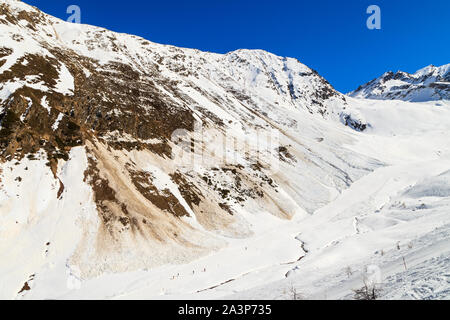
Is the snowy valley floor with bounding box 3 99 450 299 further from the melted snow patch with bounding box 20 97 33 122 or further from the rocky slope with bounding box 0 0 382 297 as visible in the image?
the melted snow patch with bounding box 20 97 33 122

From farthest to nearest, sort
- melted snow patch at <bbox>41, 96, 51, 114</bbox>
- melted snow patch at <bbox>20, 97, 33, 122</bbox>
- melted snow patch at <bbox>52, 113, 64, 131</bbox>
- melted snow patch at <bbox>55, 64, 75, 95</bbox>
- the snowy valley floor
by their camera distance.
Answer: melted snow patch at <bbox>55, 64, 75, 95</bbox>, melted snow patch at <bbox>41, 96, 51, 114</bbox>, melted snow patch at <bbox>52, 113, 64, 131</bbox>, melted snow patch at <bbox>20, 97, 33, 122</bbox>, the snowy valley floor

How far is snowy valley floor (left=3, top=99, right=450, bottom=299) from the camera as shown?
332 inches

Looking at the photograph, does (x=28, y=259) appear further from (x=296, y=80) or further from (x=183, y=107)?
(x=296, y=80)

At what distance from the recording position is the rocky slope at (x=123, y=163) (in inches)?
1027

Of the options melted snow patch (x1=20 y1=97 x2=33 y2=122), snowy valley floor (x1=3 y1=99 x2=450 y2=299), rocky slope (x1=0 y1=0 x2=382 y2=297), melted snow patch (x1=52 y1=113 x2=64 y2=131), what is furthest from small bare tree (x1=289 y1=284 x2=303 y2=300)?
melted snow patch (x1=20 y1=97 x2=33 y2=122)

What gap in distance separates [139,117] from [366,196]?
40.3 metres

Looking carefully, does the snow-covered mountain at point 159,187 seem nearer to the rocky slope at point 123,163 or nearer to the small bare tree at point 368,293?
the rocky slope at point 123,163

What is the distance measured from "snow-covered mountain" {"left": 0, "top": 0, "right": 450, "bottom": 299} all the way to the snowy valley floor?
0.22 meters

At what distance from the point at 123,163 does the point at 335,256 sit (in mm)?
28325

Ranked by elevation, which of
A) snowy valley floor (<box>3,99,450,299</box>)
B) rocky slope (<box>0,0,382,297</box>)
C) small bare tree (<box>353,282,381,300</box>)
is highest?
rocky slope (<box>0,0,382,297</box>)

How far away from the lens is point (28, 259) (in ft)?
76.6

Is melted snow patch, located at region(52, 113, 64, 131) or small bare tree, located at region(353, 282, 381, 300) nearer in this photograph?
small bare tree, located at region(353, 282, 381, 300)

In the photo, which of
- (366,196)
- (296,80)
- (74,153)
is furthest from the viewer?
(296,80)
